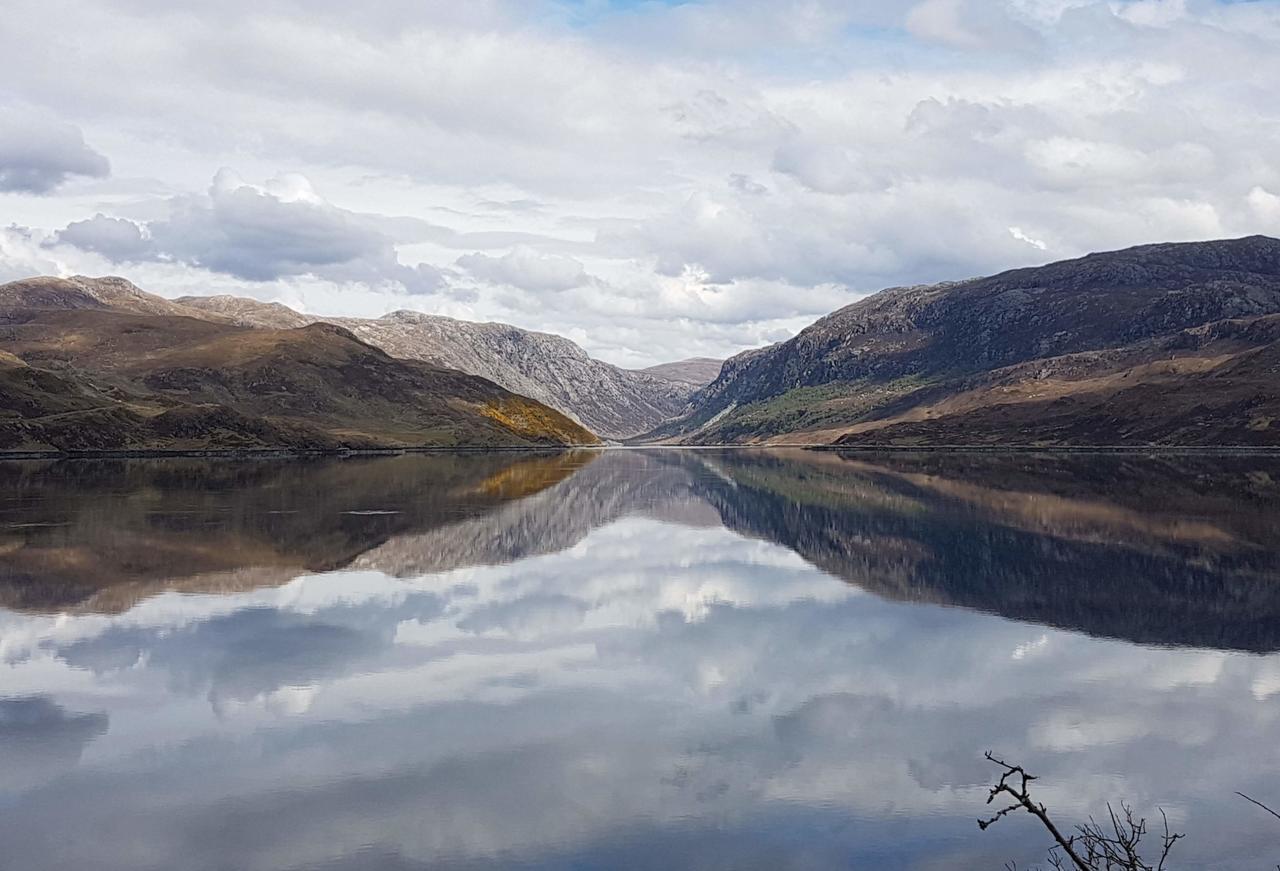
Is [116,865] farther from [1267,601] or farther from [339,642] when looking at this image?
[1267,601]

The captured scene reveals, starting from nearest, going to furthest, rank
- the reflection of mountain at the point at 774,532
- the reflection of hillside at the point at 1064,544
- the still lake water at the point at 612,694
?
the still lake water at the point at 612,694 → the reflection of hillside at the point at 1064,544 → the reflection of mountain at the point at 774,532

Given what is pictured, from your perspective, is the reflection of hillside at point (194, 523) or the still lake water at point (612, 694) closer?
the still lake water at point (612, 694)

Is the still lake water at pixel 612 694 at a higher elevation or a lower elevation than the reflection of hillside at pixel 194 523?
lower

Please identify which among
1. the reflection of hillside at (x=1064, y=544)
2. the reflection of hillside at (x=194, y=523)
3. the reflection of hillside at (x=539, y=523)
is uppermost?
the reflection of hillside at (x=194, y=523)

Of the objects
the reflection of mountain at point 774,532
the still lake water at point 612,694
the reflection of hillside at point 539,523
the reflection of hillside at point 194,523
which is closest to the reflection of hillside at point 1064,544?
the reflection of mountain at point 774,532

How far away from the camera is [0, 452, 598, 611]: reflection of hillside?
49156 mm

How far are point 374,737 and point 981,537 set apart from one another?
54.0 metres

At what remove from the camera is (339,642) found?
121 feet

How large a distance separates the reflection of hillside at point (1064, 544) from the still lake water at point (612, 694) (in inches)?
17.4

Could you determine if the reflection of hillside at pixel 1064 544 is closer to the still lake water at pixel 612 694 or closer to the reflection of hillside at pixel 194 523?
the still lake water at pixel 612 694

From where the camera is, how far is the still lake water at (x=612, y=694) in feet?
64.8

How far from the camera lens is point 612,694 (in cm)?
3058

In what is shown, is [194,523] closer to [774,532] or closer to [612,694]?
[774,532]

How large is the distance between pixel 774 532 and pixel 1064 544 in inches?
836
